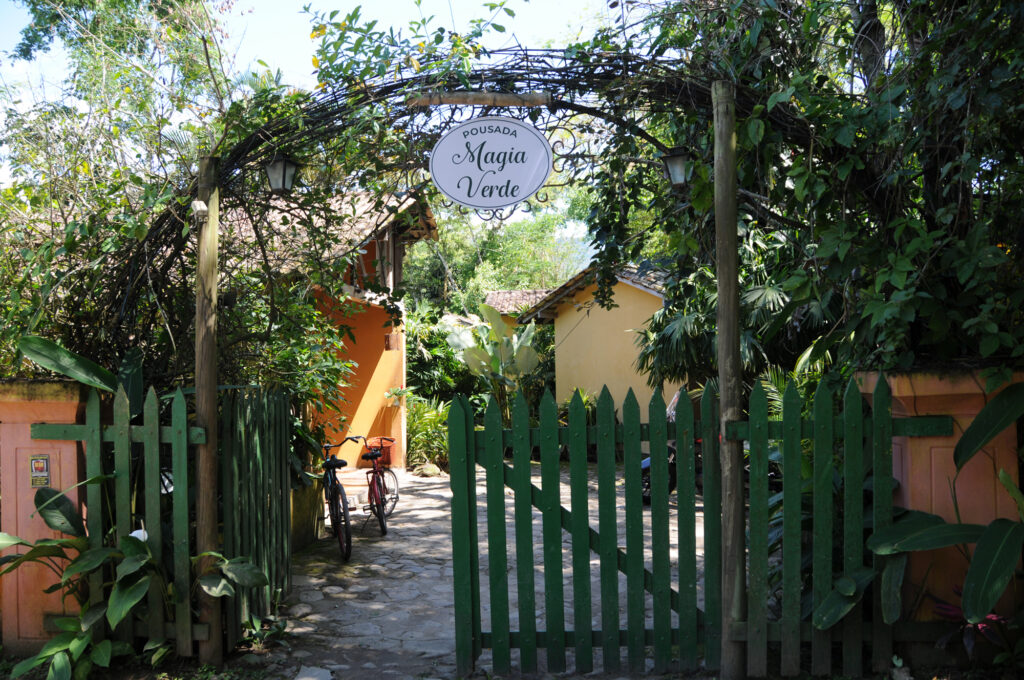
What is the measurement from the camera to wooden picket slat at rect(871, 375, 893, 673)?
13.5 feet

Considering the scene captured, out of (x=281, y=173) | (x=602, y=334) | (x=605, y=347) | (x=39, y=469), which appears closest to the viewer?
(x=39, y=469)

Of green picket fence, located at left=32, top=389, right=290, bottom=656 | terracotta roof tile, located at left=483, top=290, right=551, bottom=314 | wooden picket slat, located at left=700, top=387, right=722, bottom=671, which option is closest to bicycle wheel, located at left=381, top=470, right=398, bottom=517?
green picket fence, located at left=32, top=389, right=290, bottom=656

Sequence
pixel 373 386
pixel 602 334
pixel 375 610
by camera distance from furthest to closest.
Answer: pixel 602 334 < pixel 373 386 < pixel 375 610

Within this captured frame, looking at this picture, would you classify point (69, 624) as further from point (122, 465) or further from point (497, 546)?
point (497, 546)

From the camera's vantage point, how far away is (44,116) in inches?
220

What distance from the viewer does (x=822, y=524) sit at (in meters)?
4.20

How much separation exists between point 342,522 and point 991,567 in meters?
5.46

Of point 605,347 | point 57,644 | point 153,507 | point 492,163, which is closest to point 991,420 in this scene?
point 492,163

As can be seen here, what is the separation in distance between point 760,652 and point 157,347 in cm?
431

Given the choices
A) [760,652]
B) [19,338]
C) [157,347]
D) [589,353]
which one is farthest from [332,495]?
[589,353]

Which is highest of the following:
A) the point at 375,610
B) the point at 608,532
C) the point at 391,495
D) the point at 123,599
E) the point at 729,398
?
the point at 729,398

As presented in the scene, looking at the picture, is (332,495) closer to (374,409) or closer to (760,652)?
(760,652)

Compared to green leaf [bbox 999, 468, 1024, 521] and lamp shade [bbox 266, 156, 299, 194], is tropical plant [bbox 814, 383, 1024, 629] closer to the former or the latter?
green leaf [bbox 999, 468, 1024, 521]

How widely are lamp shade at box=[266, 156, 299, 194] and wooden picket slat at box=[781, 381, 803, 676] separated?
132 inches
